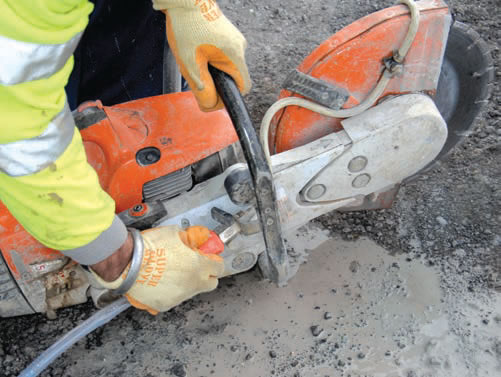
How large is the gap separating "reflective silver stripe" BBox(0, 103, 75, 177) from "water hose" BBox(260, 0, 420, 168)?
0.67 meters

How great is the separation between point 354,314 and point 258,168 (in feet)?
2.97

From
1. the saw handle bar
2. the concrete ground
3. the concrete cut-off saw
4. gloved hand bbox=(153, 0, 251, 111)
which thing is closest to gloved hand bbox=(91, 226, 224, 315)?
the concrete cut-off saw

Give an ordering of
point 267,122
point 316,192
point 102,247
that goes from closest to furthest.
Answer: point 102,247
point 267,122
point 316,192

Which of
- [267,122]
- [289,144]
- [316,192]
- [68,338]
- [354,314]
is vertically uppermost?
[267,122]

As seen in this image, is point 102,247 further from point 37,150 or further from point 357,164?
point 357,164

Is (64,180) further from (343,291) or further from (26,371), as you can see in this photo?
(343,291)

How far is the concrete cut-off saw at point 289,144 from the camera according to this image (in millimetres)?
1737

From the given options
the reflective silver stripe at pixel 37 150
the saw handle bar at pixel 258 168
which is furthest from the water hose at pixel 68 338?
the reflective silver stripe at pixel 37 150

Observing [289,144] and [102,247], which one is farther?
[289,144]

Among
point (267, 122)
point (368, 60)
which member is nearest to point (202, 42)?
point (267, 122)

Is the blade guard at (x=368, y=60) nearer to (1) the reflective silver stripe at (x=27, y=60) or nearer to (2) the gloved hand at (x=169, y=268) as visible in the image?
(2) the gloved hand at (x=169, y=268)

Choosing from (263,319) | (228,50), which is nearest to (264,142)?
(228,50)

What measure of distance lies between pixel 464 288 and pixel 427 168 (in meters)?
0.51

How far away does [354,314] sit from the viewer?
6.63 ft
